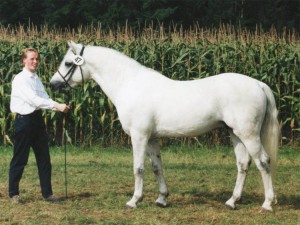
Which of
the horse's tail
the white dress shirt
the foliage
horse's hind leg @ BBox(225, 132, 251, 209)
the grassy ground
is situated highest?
the foliage

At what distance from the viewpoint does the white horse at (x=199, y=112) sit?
311 inches

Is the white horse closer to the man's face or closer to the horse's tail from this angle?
the horse's tail

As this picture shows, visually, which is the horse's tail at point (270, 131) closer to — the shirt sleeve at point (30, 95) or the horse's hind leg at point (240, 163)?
the horse's hind leg at point (240, 163)

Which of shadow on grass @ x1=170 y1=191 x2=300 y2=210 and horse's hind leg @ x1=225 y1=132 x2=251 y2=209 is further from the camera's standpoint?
shadow on grass @ x1=170 y1=191 x2=300 y2=210

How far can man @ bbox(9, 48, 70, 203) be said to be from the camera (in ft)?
27.1

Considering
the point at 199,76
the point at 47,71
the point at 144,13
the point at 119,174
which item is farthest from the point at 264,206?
the point at 144,13

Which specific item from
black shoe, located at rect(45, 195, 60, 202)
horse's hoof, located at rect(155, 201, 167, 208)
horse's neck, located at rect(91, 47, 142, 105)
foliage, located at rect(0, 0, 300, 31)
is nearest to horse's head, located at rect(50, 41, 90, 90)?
horse's neck, located at rect(91, 47, 142, 105)

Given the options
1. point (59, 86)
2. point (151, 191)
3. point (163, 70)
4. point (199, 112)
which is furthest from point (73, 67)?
point (163, 70)

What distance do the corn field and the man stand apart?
5515 mm

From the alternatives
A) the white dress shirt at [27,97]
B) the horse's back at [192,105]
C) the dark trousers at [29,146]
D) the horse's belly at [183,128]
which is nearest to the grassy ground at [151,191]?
the dark trousers at [29,146]

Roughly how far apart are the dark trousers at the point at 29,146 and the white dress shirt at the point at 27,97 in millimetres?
117

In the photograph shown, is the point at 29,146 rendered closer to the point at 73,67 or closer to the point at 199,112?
the point at 73,67

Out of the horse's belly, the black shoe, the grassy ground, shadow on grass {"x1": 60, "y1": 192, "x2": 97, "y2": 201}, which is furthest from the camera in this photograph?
shadow on grass {"x1": 60, "y1": 192, "x2": 97, "y2": 201}

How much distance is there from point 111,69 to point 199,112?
1385mm
